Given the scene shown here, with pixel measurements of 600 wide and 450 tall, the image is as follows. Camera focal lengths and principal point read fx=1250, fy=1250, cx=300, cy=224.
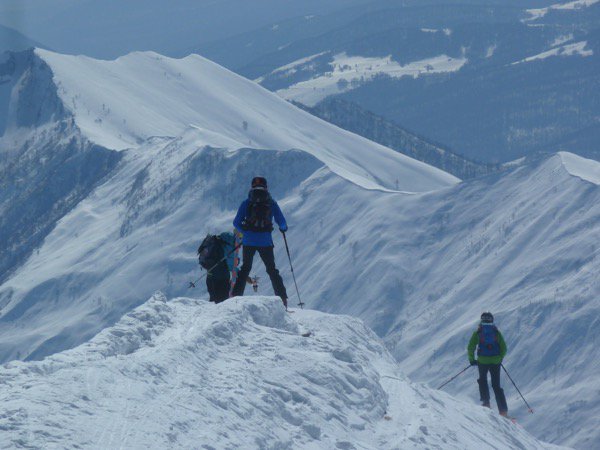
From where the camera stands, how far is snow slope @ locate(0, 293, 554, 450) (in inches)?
524

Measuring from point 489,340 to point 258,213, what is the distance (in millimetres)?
6024

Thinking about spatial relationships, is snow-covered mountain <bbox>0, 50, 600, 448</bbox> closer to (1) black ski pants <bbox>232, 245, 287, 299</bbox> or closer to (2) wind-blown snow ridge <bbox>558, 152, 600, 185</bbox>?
(2) wind-blown snow ridge <bbox>558, 152, 600, 185</bbox>

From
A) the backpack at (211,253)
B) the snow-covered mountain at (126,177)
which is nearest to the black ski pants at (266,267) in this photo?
the backpack at (211,253)

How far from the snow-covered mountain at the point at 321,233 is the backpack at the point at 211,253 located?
122 ft

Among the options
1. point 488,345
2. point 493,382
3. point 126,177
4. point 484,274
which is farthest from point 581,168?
point 488,345

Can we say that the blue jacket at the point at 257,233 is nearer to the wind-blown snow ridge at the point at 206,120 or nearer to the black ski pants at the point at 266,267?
the black ski pants at the point at 266,267

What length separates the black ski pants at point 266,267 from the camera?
2119cm

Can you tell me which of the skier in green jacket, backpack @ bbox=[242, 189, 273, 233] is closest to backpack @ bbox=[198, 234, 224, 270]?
backpack @ bbox=[242, 189, 273, 233]

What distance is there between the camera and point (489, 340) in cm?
2430

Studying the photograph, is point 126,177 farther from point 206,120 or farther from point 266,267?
point 266,267

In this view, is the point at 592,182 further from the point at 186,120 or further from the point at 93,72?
the point at 93,72

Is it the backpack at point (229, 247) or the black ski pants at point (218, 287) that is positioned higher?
the backpack at point (229, 247)

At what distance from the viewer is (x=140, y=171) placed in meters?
144

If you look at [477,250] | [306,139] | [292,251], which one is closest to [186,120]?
[306,139]
